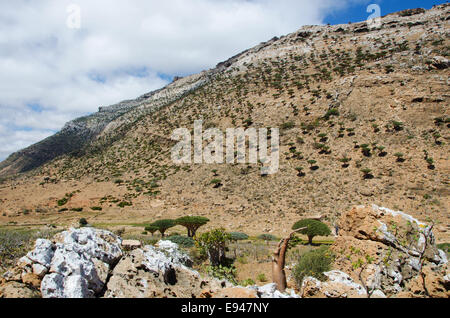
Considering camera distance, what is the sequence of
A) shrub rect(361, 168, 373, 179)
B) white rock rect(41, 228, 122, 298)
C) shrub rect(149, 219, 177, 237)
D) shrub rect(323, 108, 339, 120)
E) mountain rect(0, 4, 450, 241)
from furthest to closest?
shrub rect(323, 108, 339, 120) → shrub rect(361, 168, 373, 179) → mountain rect(0, 4, 450, 241) → shrub rect(149, 219, 177, 237) → white rock rect(41, 228, 122, 298)

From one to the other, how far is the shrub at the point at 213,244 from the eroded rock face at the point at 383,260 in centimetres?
641

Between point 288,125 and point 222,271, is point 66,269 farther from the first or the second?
point 288,125

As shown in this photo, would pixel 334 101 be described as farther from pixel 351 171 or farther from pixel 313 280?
pixel 313 280

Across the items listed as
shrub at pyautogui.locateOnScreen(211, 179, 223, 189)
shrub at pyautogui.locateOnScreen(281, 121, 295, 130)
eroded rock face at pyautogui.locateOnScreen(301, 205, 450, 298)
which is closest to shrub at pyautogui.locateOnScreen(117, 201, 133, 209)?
shrub at pyautogui.locateOnScreen(211, 179, 223, 189)

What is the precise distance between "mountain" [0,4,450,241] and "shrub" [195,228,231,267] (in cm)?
1384

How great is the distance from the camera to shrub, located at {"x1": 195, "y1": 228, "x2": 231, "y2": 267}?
1359cm

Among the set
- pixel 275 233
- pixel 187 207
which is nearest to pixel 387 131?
pixel 275 233

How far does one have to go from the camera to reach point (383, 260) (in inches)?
278

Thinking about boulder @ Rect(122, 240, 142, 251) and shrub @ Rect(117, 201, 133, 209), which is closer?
boulder @ Rect(122, 240, 142, 251)

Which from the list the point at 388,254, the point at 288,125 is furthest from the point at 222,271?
the point at 288,125

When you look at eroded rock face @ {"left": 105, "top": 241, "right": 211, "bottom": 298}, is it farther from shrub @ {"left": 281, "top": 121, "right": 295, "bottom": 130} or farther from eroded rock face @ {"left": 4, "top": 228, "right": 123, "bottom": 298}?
shrub @ {"left": 281, "top": 121, "right": 295, "bottom": 130}

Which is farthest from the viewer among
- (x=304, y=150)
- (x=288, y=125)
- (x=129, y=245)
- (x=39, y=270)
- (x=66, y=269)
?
(x=288, y=125)

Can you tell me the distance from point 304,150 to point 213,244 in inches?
1154
